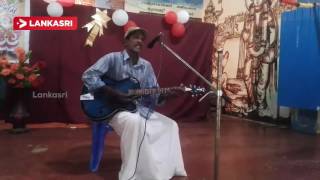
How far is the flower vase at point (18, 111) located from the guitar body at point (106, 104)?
7.67 feet

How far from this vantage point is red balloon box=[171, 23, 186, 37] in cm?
607

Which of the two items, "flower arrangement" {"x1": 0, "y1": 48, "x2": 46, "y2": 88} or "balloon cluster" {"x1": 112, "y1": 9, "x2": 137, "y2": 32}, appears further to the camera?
"balloon cluster" {"x1": 112, "y1": 9, "x2": 137, "y2": 32}

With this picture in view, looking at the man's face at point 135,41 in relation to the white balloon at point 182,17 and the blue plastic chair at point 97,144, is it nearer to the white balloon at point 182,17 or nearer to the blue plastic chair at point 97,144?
the blue plastic chair at point 97,144

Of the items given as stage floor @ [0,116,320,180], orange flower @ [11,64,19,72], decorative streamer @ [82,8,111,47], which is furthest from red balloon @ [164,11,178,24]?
orange flower @ [11,64,19,72]

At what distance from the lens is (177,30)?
19.9 ft

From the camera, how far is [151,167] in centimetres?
264

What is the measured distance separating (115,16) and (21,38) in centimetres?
138

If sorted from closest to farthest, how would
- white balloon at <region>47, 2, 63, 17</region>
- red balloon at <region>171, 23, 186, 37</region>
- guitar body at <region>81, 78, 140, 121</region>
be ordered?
1. guitar body at <region>81, 78, 140, 121</region>
2. white balloon at <region>47, 2, 63, 17</region>
3. red balloon at <region>171, 23, 186, 37</region>

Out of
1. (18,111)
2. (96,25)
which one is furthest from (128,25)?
(18,111)

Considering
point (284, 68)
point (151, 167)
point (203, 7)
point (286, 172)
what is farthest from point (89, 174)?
point (203, 7)

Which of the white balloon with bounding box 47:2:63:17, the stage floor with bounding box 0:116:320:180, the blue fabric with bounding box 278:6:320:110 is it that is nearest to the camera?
the stage floor with bounding box 0:116:320:180

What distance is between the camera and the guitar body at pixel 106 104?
9.30 feet

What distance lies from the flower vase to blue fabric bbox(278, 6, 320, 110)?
11.9 feet

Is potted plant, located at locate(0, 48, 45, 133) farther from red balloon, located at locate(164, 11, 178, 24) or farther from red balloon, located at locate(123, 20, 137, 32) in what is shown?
red balloon, located at locate(164, 11, 178, 24)
